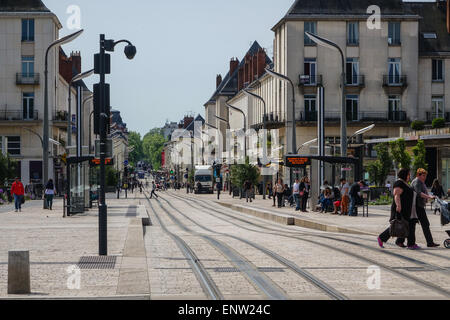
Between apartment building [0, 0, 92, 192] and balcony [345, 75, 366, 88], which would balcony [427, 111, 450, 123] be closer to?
balcony [345, 75, 366, 88]

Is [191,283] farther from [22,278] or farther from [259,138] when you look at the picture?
[259,138]

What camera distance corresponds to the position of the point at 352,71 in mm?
63844

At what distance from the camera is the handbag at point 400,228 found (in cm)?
1589

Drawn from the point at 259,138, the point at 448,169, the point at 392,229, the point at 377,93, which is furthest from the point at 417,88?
the point at 392,229

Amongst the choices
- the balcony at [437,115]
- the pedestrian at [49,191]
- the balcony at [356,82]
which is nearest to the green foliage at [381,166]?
the balcony at [356,82]

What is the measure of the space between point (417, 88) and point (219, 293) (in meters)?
57.5

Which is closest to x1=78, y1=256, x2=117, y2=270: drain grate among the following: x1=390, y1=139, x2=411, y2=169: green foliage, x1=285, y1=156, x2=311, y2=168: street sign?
x1=285, y1=156, x2=311, y2=168: street sign

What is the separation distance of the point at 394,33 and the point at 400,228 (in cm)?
5095

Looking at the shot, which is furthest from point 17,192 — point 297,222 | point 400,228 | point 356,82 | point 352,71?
point 352,71

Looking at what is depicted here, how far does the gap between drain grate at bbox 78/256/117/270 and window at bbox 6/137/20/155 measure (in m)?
54.2

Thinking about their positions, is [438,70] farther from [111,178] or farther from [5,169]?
[111,178]

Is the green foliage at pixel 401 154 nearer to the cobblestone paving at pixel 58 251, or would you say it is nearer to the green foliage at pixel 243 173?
the green foliage at pixel 243 173

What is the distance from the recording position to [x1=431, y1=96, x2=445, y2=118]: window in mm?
65625

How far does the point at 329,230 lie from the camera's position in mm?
24156
